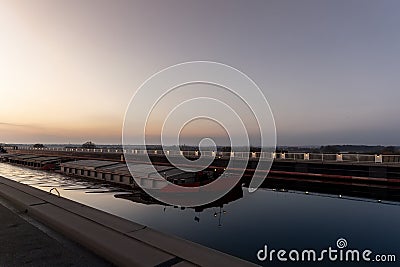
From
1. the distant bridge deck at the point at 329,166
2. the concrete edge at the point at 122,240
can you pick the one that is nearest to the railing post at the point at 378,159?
the distant bridge deck at the point at 329,166

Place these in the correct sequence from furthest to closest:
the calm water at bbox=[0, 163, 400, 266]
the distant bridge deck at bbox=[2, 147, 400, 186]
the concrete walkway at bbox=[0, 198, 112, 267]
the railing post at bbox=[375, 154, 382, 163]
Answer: the railing post at bbox=[375, 154, 382, 163] < the distant bridge deck at bbox=[2, 147, 400, 186] < the calm water at bbox=[0, 163, 400, 266] < the concrete walkway at bbox=[0, 198, 112, 267]

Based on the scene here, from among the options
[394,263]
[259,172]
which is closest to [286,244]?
[394,263]

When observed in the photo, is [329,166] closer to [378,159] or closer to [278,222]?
[378,159]

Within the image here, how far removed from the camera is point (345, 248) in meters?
14.6

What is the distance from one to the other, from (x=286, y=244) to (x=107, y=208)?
15.9 m

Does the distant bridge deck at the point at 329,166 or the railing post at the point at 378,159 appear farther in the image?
the railing post at the point at 378,159

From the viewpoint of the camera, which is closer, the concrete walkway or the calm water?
the concrete walkway

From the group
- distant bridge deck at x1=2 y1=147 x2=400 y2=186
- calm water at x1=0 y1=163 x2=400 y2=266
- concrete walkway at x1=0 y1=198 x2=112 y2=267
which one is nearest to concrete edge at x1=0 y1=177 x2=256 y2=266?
concrete walkway at x1=0 y1=198 x2=112 y2=267

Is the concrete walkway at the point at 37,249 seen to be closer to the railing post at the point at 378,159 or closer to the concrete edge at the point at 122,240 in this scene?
the concrete edge at the point at 122,240

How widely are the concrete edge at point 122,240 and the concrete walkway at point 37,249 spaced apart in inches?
6.1

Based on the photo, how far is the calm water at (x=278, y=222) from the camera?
1497cm

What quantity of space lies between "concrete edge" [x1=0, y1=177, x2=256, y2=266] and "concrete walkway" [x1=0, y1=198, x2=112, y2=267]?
0.51ft

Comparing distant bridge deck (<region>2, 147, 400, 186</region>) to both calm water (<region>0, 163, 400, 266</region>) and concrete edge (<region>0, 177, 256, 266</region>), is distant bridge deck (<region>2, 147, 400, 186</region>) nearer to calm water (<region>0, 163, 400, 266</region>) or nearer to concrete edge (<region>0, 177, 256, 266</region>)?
calm water (<region>0, 163, 400, 266</region>)

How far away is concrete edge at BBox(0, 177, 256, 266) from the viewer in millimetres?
3379
